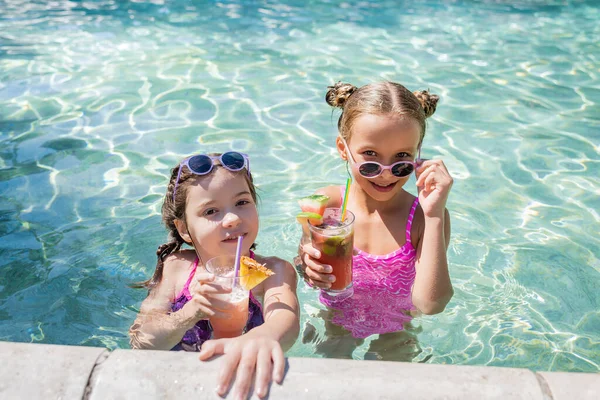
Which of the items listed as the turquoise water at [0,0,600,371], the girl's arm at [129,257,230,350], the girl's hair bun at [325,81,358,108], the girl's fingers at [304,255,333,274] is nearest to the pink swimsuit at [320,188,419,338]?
the turquoise water at [0,0,600,371]

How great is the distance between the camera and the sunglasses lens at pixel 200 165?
3156 millimetres

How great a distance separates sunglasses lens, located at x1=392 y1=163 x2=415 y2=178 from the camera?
3230mm

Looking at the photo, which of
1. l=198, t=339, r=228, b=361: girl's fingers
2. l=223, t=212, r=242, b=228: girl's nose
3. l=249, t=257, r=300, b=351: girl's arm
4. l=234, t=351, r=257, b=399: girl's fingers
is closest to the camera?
l=234, t=351, r=257, b=399: girl's fingers

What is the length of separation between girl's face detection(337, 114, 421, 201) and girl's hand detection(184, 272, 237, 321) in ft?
3.62

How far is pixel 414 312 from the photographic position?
3.74m

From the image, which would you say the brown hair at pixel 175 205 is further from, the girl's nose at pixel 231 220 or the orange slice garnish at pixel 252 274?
the orange slice garnish at pixel 252 274

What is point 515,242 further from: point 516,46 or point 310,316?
point 516,46

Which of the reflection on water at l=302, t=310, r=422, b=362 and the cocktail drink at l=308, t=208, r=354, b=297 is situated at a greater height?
the cocktail drink at l=308, t=208, r=354, b=297

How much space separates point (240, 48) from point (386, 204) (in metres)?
5.91

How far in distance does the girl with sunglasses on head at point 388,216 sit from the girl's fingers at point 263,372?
0.96m

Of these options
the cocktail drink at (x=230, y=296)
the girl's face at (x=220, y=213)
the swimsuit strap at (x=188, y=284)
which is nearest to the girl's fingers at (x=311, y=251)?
the girl's face at (x=220, y=213)

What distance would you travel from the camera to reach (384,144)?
333cm

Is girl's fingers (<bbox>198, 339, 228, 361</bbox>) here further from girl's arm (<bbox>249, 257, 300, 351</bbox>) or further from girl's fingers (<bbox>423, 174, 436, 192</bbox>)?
girl's fingers (<bbox>423, 174, 436, 192</bbox>)

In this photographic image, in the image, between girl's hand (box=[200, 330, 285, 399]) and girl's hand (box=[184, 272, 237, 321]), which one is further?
girl's hand (box=[184, 272, 237, 321])
